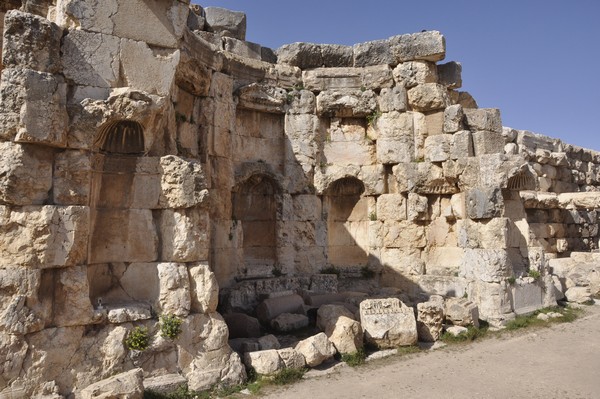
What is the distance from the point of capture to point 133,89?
5859mm

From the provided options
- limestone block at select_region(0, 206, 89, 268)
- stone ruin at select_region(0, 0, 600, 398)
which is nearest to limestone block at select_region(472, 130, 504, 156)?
stone ruin at select_region(0, 0, 600, 398)

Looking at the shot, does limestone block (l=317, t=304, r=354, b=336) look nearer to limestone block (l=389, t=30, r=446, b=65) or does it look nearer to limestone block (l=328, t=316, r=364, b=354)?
limestone block (l=328, t=316, r=364, b=354)

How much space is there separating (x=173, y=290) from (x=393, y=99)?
26.0 feet

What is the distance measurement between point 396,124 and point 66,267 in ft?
28.1

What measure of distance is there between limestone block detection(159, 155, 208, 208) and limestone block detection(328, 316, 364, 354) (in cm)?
318

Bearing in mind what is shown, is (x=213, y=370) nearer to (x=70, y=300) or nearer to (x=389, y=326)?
(x=70, y=300)

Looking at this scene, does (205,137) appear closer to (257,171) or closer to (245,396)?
(257,171)

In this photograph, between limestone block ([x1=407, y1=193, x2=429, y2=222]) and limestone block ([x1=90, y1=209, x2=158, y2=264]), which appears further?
limestone block ([x1=407, y1=193, x2=429, y2=222])

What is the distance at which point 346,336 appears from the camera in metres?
7.28

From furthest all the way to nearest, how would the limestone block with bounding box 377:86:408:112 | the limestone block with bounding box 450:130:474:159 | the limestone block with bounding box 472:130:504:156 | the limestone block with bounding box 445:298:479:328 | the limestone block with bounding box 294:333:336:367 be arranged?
the limestone block with bounding box 377:86:408:112, the limestone block with bounding box 450:130:474:159, the limestone block with bounding box 472:130:504:156, the limestone block with bounding box 445:298:479:328, the limestone block with bounding box 294:333:336:367

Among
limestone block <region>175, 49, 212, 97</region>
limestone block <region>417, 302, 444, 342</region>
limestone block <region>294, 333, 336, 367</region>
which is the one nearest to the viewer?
limestone block <region>294, 333, 336, 367</region>

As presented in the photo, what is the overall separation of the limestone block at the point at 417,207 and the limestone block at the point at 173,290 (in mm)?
6717

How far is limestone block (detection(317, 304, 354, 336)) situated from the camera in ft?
25.1

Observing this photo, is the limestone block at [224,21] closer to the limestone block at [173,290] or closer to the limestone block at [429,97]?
the limestone block at [429,97]
